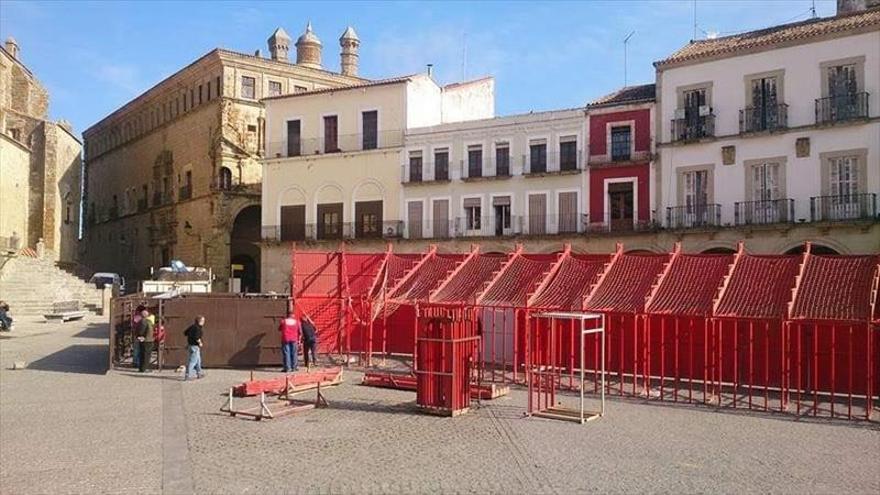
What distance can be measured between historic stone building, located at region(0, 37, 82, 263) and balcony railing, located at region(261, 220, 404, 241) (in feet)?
48.4

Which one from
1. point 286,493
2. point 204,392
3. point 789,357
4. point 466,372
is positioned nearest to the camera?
point 286,493

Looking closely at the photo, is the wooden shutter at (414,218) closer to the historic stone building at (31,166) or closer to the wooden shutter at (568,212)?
the wooden shutter at (568,212)

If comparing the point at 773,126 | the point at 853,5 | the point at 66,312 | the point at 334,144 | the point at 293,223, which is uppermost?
the point at 853,5

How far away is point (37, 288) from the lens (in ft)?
126

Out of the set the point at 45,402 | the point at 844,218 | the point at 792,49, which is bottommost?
the point at 45,402

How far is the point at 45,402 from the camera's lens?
51.0 ft

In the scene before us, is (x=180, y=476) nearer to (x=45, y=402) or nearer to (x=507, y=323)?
(x=45, y=402)

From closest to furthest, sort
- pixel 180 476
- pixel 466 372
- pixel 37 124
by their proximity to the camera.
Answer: pixel 180 476
pixel 466 372
pixel 37 124

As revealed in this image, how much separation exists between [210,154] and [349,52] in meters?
13.6

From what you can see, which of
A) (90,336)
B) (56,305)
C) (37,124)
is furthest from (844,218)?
(37,124)

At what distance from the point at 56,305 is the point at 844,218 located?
114 feet

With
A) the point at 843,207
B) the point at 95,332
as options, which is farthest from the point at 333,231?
the point at 843,207

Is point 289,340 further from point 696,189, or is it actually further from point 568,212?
point 696,189

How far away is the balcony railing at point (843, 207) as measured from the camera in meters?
29.6
